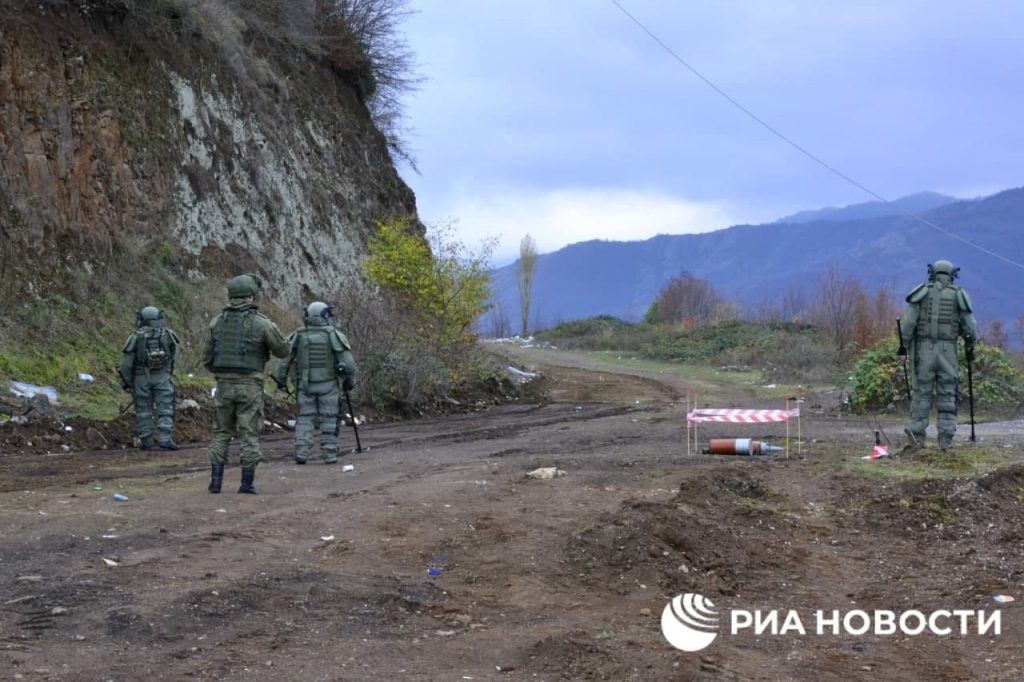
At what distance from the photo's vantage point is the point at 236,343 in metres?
11.7

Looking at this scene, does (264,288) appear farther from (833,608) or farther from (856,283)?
(856,283)

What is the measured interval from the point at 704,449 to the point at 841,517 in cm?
484

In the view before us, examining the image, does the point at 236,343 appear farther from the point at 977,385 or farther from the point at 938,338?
the point at 977,385

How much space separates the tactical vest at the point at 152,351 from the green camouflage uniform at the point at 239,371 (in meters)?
5.73

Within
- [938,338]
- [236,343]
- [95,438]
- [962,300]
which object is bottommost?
[95,438]

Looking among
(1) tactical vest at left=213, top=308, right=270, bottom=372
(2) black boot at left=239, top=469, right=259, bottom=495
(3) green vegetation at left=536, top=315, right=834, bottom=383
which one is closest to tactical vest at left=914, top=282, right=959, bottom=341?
(1) tactical vest at left=213, top=308, right=270, bottom=372

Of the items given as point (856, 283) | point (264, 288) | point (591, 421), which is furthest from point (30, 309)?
point (856, 283)

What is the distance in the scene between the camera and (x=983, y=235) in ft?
634

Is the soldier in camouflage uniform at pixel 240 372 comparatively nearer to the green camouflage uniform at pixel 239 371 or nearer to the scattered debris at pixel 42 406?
the green camouflage uniform at pixel 239 371

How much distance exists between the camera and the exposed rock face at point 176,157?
71.8 ft

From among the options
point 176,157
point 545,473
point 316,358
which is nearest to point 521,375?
point 176,157

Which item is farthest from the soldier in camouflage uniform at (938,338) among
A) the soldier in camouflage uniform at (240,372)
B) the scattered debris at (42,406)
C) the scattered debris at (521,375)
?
the scattered debris at (521,375)

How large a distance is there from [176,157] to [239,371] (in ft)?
51.7
